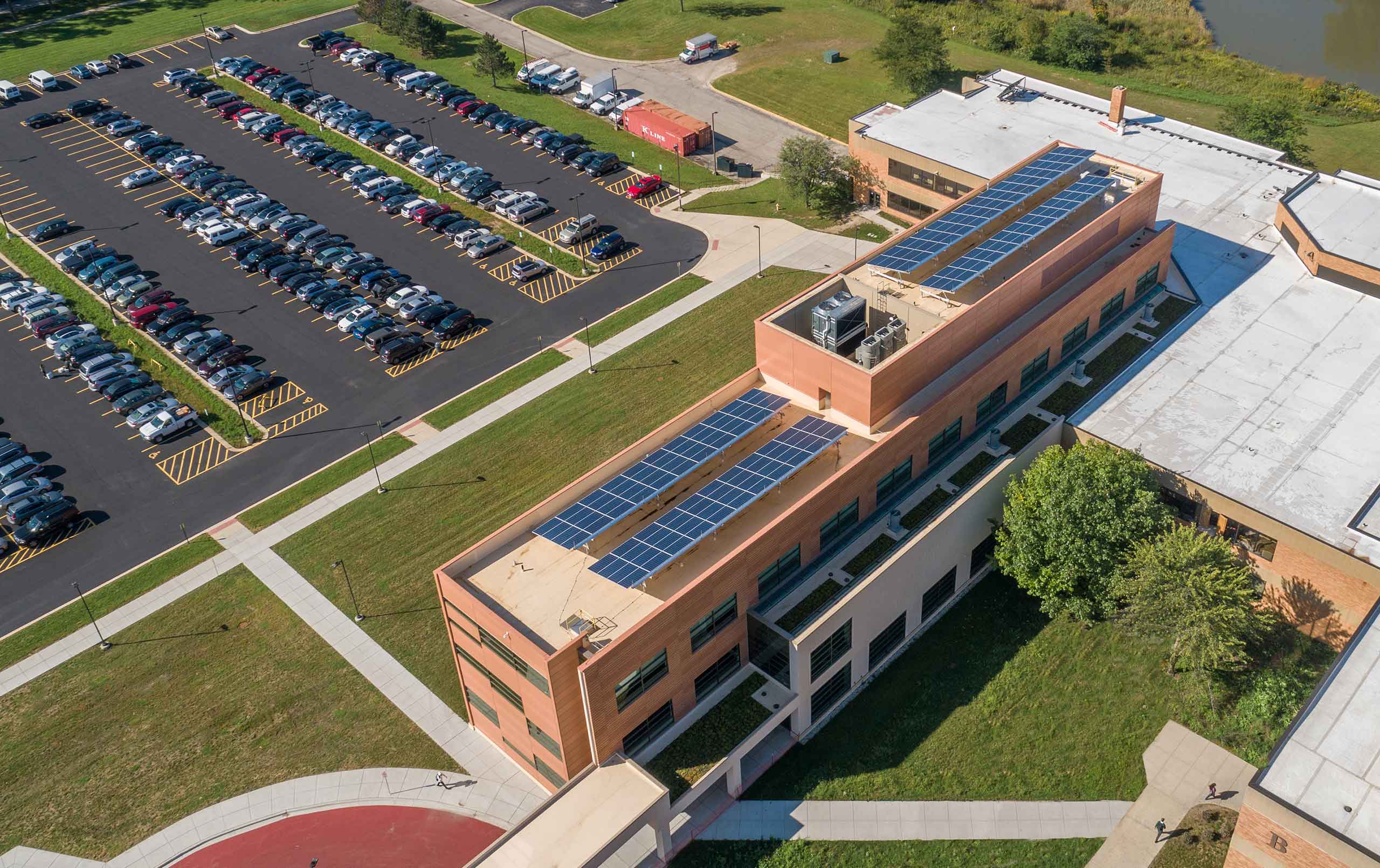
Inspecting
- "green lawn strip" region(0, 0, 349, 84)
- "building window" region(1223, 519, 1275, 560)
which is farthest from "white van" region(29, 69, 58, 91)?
"building window" region(1223, 519, 1275, 560)

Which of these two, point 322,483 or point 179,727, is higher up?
point 322,483

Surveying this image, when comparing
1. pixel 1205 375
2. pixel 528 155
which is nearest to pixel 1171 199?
pixel 1205 375

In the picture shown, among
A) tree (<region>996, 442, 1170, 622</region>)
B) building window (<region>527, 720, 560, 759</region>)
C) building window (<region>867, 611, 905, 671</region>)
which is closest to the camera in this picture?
building window (<region>527, 720, 560, 759</region>)

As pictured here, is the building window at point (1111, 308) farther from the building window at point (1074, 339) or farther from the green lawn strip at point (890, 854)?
the green lawn strip at point (890, 854)

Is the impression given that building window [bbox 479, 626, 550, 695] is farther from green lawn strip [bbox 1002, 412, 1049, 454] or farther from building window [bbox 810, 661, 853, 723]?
green lawn strip [bbox 1002, 412, 1049, 454]

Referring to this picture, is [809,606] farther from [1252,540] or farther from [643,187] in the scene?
[643,187]

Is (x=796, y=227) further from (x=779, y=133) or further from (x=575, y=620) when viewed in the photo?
(x=575, y=620)

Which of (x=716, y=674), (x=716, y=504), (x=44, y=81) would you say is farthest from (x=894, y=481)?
(x=44, y=81)
